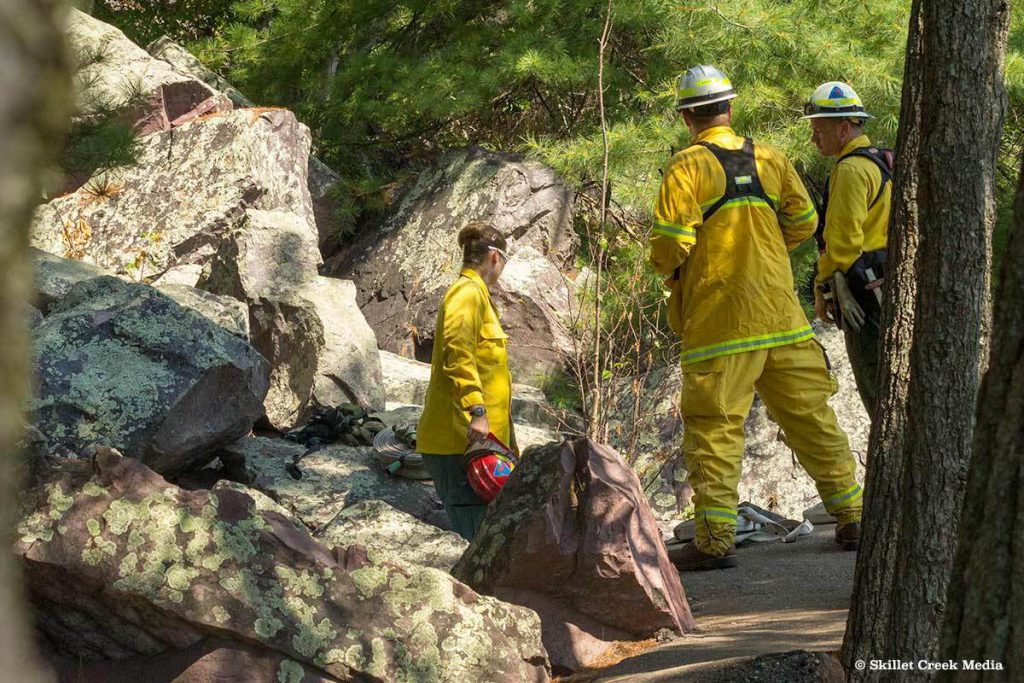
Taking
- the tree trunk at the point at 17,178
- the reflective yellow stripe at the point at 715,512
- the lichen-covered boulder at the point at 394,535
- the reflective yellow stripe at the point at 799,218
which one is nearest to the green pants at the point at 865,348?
the reflective yellow stripe at the point at 799,218

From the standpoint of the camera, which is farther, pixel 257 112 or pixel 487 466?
pixel 257 112

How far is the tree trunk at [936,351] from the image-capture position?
2.91m

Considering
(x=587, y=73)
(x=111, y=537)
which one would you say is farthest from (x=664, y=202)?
(x=587, y=73)

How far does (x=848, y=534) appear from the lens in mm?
5289

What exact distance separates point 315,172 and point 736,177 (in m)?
6.65

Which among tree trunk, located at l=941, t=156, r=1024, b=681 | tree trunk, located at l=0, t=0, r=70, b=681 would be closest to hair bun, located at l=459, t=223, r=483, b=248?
tree trunk, located at l=941, t=156, r=1024, b=681

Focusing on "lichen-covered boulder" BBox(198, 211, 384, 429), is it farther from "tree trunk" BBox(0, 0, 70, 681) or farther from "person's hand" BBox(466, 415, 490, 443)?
"tree trunk" BBox(0, 0, 70, 681)

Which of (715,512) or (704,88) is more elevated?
(704,88)

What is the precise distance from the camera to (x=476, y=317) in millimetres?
5145

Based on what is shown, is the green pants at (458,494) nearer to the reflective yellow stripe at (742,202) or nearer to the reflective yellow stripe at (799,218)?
the reflective yellow stripe at (742,202)

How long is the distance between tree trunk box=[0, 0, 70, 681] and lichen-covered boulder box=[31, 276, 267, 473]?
206 inches

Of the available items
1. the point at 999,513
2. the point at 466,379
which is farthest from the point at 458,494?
the point at 999,513

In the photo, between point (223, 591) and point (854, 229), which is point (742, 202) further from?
point (223, 591)

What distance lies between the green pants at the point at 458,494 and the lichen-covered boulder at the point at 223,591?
5.51 feet
